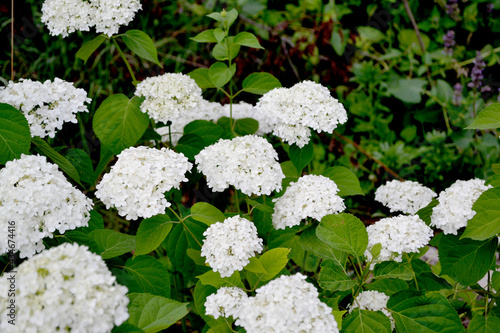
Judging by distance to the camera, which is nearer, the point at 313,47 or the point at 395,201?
the point at 395,201

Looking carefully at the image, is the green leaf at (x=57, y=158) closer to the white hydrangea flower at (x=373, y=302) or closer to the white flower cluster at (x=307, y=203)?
the white flower cluster at (x=307, y=203)

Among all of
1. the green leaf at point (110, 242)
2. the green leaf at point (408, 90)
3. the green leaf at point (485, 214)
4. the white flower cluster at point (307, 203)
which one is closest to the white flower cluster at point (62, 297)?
the green leaf at point (110, 242)

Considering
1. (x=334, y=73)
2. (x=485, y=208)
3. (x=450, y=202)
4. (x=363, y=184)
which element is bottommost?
(x=363, y=184)

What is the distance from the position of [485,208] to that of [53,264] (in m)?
1.27

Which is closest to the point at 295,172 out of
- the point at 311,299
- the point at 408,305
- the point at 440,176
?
the point at 408,305

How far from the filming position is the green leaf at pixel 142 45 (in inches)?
80.9

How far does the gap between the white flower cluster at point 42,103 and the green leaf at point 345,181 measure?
1.09 meters

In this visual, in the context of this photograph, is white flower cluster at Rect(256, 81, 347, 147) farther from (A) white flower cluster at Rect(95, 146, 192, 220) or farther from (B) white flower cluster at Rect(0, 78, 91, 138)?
(B) white flower cluster at Rect(0, 78, 91, 138)

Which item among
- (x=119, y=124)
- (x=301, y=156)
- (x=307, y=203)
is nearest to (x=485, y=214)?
(x=307, y=203)

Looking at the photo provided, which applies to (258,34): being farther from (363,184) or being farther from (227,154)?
(227,154)

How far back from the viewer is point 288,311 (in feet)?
3.65

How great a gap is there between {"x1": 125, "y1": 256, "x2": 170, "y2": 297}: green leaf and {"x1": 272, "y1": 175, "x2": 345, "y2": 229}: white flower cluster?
1.48 feet

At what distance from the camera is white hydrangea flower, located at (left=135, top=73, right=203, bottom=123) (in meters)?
1.91

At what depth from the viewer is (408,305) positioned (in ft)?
4.66
